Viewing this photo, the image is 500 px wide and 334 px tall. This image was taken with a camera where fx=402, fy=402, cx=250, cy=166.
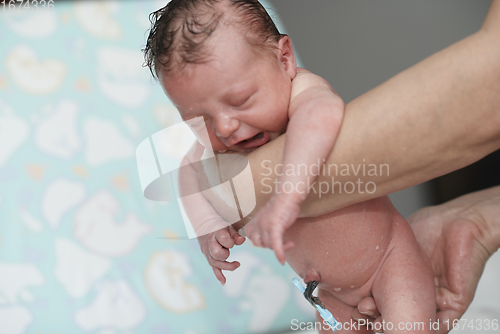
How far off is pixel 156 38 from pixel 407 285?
0.64 metres

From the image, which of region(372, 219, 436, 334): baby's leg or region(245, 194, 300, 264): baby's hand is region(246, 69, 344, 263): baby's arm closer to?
region(245, 194, 300, 264): baby's hand

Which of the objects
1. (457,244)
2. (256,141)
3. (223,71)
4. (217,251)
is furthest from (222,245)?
(457,244)

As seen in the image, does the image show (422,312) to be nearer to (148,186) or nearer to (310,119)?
(310,119)

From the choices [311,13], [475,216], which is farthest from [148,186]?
[311,13]

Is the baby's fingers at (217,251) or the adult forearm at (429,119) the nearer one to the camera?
the adult forearm at (429,119)

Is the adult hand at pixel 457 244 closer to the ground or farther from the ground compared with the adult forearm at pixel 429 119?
closer to the ground

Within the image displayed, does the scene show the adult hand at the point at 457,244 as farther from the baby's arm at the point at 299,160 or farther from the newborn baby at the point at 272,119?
the baby's arm at the point at 299,160

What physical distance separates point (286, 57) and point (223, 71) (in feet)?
0.48

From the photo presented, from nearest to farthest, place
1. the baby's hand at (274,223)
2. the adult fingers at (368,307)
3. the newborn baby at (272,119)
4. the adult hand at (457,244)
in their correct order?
the baby's hand at (274,223) < the newborn baby at (272,119) < the adult fingers at (368,307) < the adult hand at (457,244)

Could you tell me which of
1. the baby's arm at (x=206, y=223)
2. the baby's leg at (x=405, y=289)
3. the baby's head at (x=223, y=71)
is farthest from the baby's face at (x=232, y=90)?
the baby's leg at (x=405, y=289)

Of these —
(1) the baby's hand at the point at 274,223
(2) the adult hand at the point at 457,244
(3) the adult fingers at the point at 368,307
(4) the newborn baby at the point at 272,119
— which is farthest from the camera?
(2) the adult hand at the point at 457,244

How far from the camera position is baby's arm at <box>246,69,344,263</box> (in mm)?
493

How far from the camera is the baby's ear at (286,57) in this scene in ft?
2.41

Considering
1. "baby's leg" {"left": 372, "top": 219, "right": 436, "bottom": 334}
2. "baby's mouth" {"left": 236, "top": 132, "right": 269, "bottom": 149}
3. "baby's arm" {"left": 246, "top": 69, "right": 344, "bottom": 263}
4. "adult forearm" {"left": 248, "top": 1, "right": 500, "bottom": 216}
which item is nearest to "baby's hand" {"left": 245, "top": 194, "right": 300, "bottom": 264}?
"baby's arm" {"left": 246, "top": 69, "right": 344, "bottom": 263}
